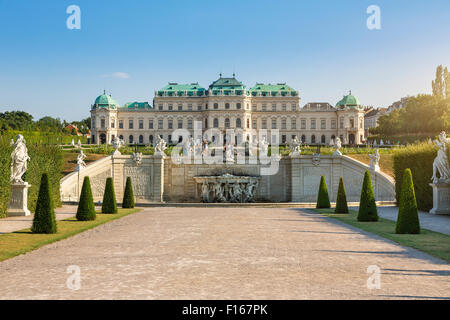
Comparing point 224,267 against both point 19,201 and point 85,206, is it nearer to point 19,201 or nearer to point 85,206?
point 85,206

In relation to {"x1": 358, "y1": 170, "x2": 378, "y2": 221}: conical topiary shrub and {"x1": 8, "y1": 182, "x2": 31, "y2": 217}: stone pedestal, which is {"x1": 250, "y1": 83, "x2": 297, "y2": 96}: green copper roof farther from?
{"x1": 358, "y1": 170, "x2": 378, "y2": 221}: conical topiary shrub

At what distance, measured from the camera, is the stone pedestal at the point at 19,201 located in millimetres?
14891

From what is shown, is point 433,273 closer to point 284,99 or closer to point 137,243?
point 137,243

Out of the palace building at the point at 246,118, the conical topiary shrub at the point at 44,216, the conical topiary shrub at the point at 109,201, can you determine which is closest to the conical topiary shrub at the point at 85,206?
the conical topiary shrub at the point at 109,201

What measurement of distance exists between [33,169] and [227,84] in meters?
69.7

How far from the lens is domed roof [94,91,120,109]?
280 ft

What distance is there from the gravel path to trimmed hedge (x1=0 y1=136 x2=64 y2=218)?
4.70 metres

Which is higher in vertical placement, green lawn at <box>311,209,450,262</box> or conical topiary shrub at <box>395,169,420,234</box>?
conical topiary shrub at <box>395,169,420,234</box>

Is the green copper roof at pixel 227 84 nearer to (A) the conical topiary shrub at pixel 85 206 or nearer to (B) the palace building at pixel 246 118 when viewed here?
(B) the palace building at pixel 246 118

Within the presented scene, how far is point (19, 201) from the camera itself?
49.4 feet

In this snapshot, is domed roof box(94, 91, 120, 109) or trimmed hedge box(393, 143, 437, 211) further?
domed roof box(94, 91, 120, 109)

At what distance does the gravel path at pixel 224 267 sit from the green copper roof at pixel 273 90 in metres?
77.3

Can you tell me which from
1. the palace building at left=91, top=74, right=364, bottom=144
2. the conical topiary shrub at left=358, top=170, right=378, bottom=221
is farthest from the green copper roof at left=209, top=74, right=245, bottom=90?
the conical topiary shrub at left=358, top=170, right=378, bottom=221
